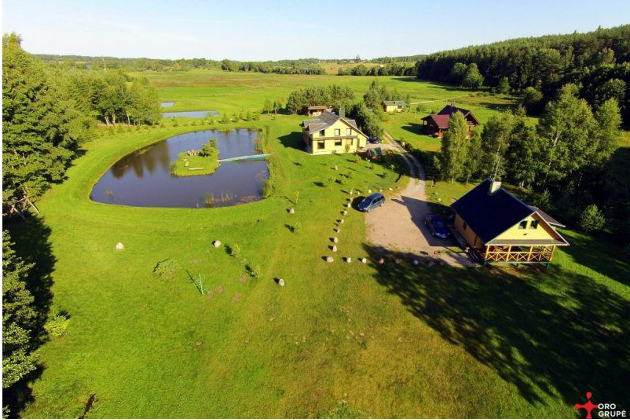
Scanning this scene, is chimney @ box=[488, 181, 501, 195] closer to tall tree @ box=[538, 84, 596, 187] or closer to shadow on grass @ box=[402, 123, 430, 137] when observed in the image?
tall tree @ box=[538, 84, 596, 187]

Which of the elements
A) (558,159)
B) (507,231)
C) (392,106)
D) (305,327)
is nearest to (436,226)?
(507,231)

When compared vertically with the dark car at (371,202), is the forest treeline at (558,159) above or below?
above

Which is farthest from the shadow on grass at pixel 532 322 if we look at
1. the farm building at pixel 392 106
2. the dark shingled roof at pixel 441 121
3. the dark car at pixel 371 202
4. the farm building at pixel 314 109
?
the farm building at pixel 392 106

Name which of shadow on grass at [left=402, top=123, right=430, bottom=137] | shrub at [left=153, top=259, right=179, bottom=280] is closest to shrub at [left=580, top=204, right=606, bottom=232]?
shrub at [left=153, top=259, right=179, bottom=280]

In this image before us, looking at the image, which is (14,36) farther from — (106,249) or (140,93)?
(140,93)

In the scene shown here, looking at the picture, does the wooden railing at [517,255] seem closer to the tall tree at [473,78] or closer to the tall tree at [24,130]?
the tall tree at [24,130]
